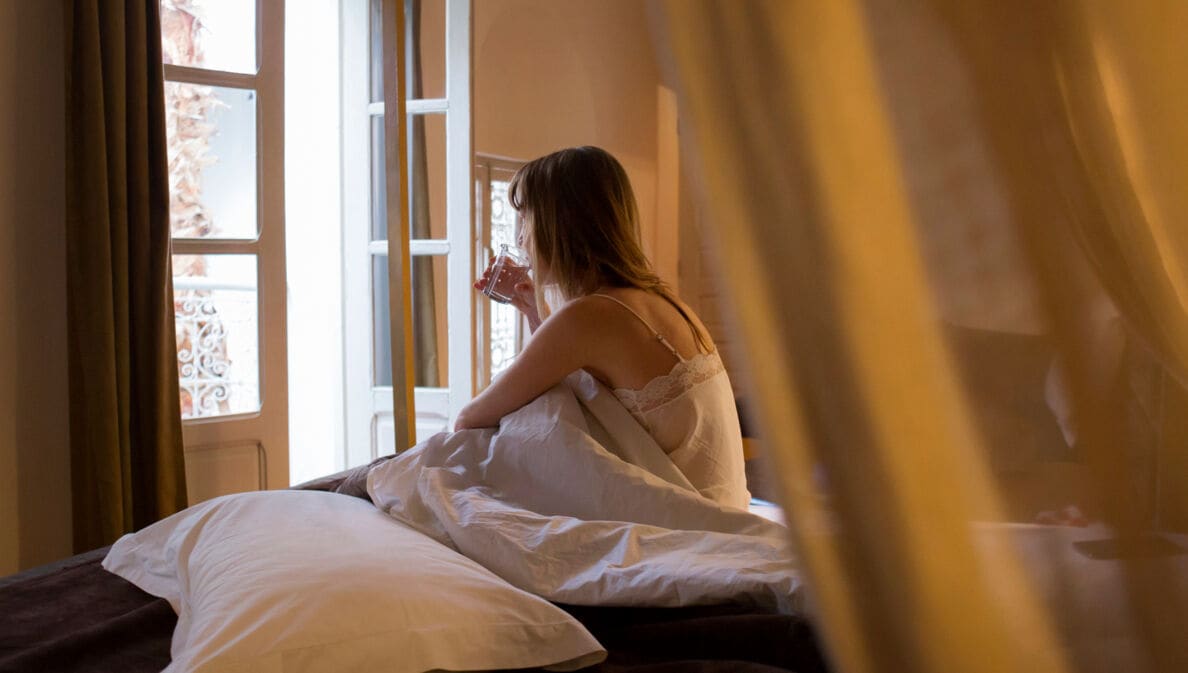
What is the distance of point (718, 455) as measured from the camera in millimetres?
1825

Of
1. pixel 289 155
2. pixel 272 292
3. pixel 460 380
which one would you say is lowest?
pixel 460 380

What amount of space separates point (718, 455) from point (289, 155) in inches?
129

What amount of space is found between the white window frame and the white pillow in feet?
8.09

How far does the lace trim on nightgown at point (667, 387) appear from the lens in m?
1.78

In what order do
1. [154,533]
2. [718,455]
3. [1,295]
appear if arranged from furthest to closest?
[1,295] → [718,455] → [154,533]

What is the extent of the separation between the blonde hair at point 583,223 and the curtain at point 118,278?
4.92 ft

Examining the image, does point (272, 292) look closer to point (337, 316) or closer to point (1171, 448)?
point (337, 316)

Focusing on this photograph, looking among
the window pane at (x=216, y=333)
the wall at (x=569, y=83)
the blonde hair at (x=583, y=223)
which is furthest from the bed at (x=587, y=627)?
the wall at (x=569, y=83)

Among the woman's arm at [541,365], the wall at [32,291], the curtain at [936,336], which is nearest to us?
the curtain at [936,336]

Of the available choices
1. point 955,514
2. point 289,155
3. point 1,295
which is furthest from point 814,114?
point 289,155

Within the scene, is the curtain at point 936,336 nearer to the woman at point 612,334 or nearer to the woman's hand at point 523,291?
the woman at point 612,334

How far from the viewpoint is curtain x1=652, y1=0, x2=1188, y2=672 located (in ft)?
1.18

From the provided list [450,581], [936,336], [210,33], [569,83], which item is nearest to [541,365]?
[450,581]

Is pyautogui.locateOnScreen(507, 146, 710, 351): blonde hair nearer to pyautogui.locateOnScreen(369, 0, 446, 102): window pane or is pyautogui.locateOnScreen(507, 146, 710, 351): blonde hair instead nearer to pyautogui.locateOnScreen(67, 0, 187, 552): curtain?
pyautogui.locateOnScreen(67, 0, 187, 552): curtain
